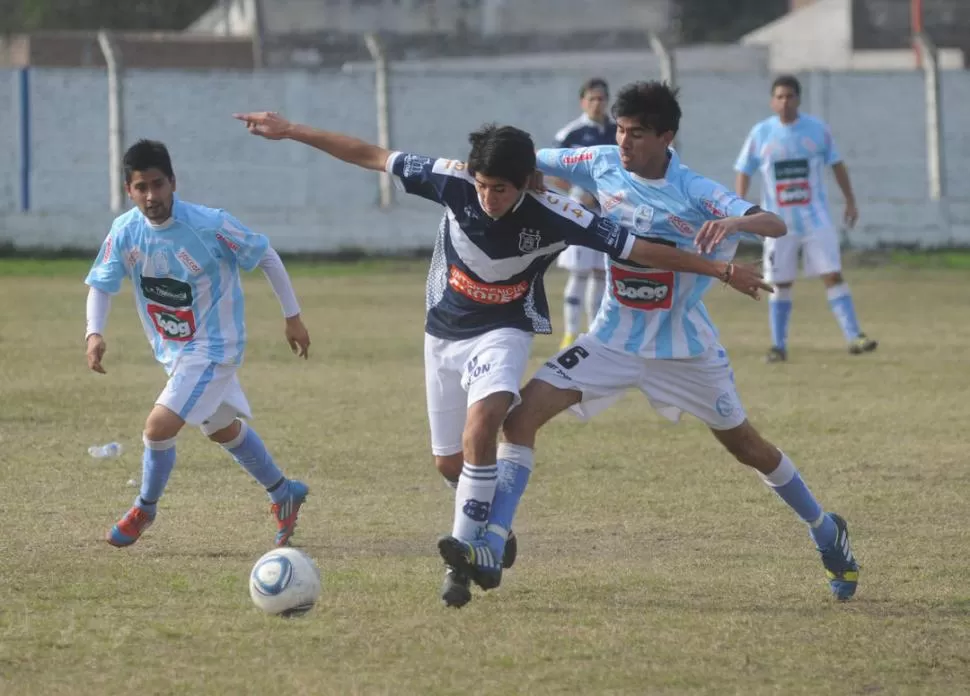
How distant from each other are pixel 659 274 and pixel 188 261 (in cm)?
198

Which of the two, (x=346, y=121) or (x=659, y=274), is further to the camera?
(x=346, y=121)

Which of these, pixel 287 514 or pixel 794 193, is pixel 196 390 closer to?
pixel 287 514

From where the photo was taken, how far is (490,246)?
19.2ft

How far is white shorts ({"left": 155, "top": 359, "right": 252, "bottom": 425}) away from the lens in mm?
6547

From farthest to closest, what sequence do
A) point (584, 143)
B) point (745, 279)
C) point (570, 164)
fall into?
1. point (584, 143)
2. point (570, 164)
3. point (745, 279)

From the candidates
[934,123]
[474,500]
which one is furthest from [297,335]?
[934,123]

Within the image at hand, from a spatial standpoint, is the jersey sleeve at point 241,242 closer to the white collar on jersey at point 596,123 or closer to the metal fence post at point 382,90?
the white collar on jersey at point 596,123

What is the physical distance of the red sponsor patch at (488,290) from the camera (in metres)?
5.94

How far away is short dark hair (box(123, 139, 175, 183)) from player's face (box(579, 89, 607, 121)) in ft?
23.3

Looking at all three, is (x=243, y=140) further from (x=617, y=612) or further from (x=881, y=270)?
(x=617, y=612)

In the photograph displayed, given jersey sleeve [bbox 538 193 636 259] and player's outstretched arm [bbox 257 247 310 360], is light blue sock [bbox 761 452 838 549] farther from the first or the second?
player's outstretched arm [bbox 257 247 310 360]

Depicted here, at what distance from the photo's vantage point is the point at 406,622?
5.44 meters

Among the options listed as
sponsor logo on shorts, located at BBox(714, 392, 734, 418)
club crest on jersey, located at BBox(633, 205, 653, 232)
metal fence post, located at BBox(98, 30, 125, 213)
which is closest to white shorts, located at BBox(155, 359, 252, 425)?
club crest on jersey, located at BBox(633, 205, 653, 232)

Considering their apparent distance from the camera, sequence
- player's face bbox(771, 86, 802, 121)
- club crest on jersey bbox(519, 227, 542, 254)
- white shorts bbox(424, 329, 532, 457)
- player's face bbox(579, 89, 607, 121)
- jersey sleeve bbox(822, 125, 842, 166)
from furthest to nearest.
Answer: player's face bbox(579, 89, 607, 121) < jersey sleeve bbox(822, 125, 842, 166) < player's face bbox(771, 86, 802, 121) < club crest on jersey bbox(519, 227, 542, 254) < white shorts bbox(424, 329, 532, 457)
